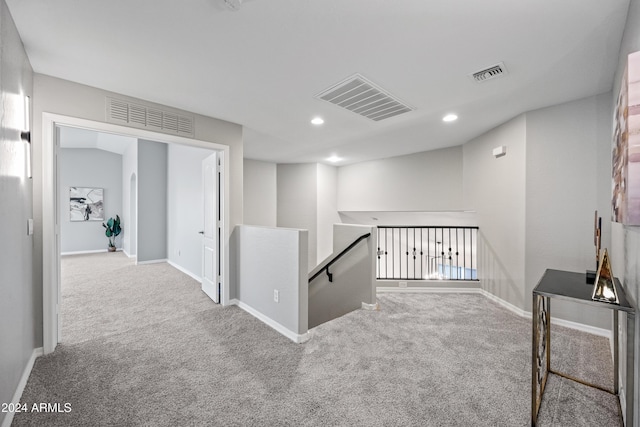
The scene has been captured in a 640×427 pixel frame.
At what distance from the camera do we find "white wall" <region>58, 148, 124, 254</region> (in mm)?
7473

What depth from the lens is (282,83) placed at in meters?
2.51

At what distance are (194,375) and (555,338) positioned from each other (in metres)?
3.41

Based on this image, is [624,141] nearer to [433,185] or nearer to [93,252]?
[433,185]

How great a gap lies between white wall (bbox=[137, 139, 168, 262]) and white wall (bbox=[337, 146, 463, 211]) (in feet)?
14.5

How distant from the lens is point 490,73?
7.55ft

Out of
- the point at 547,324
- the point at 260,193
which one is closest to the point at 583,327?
the point at 547,324

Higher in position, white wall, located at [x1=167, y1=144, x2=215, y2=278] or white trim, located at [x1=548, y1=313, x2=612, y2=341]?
white wall, located at [x1=167, y1=144, x2=215, y2=278]

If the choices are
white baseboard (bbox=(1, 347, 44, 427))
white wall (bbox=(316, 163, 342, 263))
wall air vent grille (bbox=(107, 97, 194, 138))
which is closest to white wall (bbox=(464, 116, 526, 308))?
white wall (bbox=(316, 163, 342, 263))

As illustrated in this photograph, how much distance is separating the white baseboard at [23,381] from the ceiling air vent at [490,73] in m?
4.03

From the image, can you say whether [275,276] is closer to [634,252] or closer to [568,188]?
[634,252]

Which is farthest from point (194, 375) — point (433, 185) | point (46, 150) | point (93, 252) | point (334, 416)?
point (93, 252)

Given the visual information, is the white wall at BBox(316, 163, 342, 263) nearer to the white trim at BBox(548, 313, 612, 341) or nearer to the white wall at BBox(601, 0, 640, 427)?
the white trim at BBox(548, 313, 612, 341)

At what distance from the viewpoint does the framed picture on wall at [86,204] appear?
7.54 metres

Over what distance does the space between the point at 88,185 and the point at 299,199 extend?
6224mm
